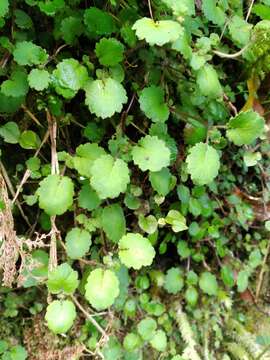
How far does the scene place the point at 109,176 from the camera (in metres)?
1.02

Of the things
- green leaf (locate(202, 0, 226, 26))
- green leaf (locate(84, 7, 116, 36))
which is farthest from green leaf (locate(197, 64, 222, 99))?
green leaf (locate(84, 7, 116, 36))

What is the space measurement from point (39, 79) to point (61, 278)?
1.55 ft

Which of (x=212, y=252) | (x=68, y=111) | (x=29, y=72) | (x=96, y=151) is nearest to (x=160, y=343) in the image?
(x=212, y=252)

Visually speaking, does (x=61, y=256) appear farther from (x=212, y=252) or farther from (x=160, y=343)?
(x=212, y=252)

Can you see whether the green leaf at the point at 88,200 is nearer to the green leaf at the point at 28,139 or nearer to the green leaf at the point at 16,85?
the green leaf at the point at 28,139

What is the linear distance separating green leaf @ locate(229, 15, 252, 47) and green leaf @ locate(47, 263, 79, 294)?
0.72 m

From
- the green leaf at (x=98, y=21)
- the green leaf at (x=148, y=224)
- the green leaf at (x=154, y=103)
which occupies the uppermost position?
the green leaf at (x=98, y=21)

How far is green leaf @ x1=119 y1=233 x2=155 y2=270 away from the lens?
→ 41.6 inches

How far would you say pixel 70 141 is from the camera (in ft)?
4.14

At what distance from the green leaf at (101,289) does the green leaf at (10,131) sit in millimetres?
410

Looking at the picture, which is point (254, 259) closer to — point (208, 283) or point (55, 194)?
point (208, 283)

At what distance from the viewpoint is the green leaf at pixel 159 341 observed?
4.28 feet

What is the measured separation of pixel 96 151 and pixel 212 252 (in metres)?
0.67

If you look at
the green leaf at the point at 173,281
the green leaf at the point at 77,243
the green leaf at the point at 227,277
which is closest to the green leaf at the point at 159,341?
the green leaf at the point at 173,281
